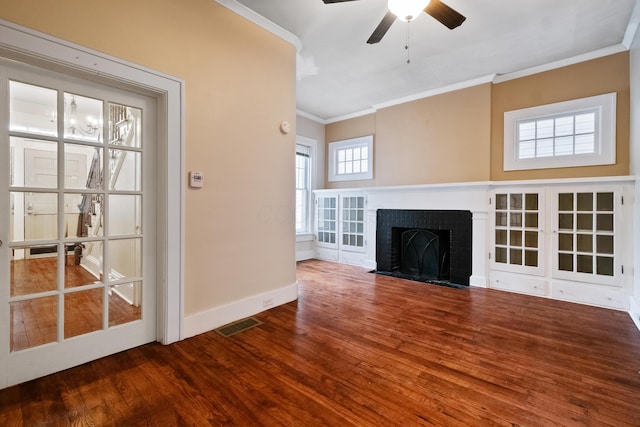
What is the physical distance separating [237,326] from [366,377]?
1.28 metres

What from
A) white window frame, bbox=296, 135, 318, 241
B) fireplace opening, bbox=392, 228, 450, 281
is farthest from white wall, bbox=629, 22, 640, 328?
white window frame, bbox=296, 135, 318, 241

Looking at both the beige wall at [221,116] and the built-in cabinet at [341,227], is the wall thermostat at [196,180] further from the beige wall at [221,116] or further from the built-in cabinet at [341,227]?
the built-in cabinet at [341,227]

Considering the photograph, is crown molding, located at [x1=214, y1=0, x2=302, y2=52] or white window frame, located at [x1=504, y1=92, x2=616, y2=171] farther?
white window frame, located at [x1=504, y1=92, x2=616, y2=171]

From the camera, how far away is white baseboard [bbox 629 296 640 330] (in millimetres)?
2686

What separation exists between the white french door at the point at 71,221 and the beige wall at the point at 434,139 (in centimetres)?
372

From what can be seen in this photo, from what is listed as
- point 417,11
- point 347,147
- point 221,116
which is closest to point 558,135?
point 417,11

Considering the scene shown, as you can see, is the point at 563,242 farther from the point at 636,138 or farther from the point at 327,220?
the point at 327,220

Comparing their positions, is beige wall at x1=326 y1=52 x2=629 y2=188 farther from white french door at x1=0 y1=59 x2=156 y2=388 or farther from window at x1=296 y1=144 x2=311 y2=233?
white french door at x1=0 y1=59 x2=156 y2=388

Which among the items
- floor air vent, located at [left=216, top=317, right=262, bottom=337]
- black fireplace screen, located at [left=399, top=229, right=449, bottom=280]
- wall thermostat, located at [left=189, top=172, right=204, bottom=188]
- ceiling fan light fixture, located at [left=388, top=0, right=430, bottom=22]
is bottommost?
floor air vent, located at [left=216, top=317, right=262, bottom=337]

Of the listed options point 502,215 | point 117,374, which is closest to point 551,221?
point 502,215

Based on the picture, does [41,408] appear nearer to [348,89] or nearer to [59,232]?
[59,232]

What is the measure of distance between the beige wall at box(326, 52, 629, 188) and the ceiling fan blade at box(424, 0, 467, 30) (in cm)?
212

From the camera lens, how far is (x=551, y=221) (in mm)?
3475

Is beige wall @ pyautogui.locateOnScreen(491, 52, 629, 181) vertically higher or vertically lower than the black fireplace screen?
higher
